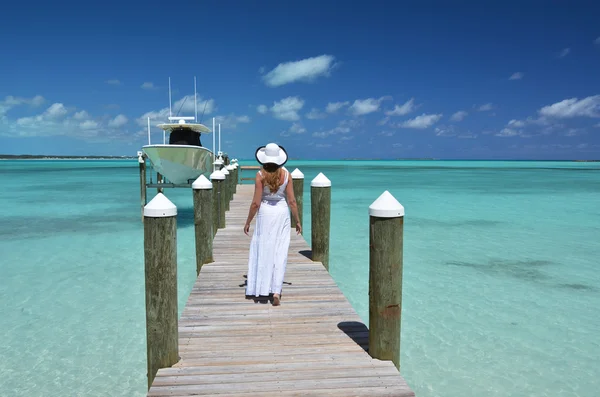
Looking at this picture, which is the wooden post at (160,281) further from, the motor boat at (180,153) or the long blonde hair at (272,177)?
the motor boat at (180,153)

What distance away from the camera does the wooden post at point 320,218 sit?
704cm

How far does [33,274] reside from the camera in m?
9.84

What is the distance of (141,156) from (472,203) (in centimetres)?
1757

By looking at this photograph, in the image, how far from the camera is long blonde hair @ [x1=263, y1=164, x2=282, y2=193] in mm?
4805

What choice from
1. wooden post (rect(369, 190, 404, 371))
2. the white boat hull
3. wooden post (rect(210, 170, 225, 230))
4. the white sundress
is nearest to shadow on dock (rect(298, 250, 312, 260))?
the white sundress

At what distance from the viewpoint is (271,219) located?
4945 mm

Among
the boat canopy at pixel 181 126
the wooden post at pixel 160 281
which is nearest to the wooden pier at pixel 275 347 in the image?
the wooden post at pixel 160 281

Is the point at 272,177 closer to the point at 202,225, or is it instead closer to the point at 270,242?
the point at 270,242

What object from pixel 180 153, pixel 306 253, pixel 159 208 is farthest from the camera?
→ pixel 180 153

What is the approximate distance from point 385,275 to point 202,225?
3.84 meters

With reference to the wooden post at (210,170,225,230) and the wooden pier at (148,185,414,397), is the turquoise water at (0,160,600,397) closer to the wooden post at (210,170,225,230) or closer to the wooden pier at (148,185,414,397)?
the wooden post at (210,170,225,230)

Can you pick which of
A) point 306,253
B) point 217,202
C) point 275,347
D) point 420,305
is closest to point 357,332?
point 275,347

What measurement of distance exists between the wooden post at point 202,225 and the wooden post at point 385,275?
12.2ft

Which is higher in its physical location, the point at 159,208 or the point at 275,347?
the point at 159,208
